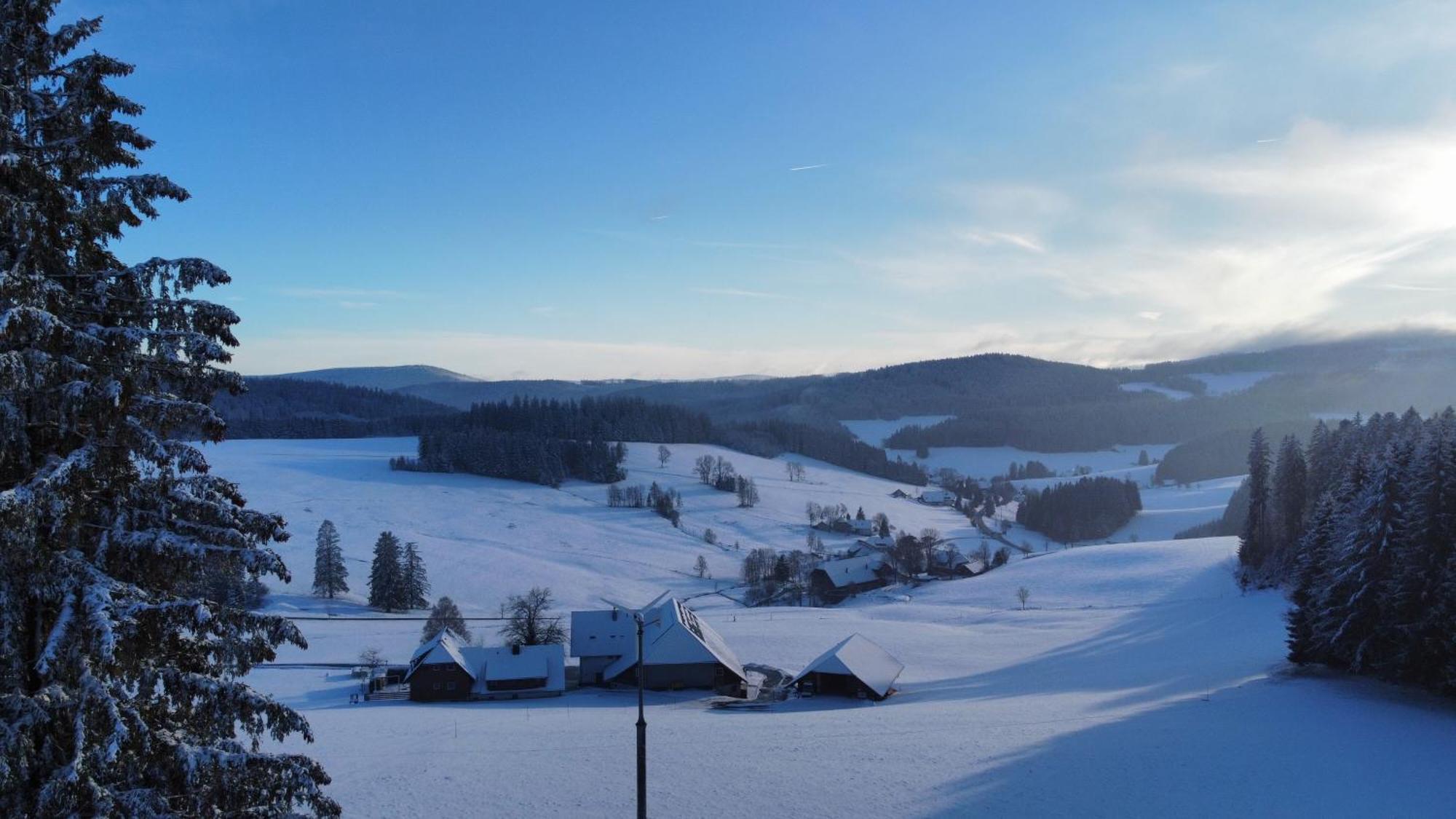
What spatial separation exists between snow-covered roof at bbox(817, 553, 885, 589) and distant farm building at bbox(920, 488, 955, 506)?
66.3 metres

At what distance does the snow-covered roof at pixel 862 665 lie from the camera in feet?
130

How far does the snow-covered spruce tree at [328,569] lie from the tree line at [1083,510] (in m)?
105

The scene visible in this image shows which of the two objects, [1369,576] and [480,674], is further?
[480,674]

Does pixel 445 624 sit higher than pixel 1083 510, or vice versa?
pixel 1083 510

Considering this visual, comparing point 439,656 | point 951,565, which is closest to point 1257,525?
point 951,565

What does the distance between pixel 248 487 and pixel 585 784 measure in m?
97.9

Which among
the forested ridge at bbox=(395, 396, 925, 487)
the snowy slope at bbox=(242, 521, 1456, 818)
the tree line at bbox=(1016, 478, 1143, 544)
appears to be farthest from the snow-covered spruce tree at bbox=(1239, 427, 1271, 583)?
the forested ridge at bbox=(395, 396, 925, 487)

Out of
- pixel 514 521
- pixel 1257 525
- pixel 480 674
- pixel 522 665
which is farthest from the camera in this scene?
pixel 514 521

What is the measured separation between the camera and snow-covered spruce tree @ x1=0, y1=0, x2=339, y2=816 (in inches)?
287

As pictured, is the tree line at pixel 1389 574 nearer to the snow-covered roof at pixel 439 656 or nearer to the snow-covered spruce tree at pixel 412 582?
the snow-covered roof at pixel 439 656

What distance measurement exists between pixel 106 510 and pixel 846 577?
8157 centimetres

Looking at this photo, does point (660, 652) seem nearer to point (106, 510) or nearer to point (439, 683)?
point (439, 683)

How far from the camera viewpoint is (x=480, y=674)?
45.6 metres

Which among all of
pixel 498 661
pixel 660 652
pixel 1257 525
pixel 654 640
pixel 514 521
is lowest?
pixel 498 661
